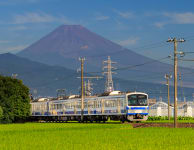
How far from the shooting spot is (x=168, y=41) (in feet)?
154

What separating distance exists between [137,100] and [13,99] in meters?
22.4

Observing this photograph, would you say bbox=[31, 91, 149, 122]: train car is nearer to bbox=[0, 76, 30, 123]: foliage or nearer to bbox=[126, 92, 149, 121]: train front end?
bbox=[126, 92, 149, 121]: train front end

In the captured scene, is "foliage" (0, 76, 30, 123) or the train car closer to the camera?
the train car

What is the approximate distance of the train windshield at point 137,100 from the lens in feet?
184

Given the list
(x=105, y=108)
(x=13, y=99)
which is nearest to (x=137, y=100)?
(x=105, y=108)

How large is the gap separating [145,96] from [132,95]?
1.80 metres

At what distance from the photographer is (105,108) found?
195ft

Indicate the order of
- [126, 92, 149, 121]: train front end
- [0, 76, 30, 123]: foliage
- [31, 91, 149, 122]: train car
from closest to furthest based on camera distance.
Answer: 1. [126, 92, 149, 121]: train front end
2. [31, 91, 149, 122]: train car
3. [0, 76, 30, 123]: foliage

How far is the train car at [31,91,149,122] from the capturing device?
184ft

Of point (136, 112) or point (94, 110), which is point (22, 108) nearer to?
point (94, 110)

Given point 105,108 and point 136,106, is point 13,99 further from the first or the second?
point 136,106

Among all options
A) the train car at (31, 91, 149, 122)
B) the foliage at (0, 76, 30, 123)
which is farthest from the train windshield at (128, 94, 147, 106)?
the foliage at (0, 76, 30, 123)

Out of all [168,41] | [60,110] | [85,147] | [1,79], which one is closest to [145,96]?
[168,41]

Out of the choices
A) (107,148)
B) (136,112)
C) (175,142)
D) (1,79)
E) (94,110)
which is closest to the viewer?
(107,148)
